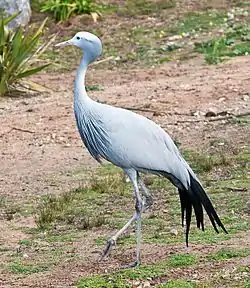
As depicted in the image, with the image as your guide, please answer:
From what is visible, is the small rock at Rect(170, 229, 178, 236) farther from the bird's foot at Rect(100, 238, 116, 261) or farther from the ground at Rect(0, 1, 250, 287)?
the bird's foot at Rect(100, 238, 116, 261)

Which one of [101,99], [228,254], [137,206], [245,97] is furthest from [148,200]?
[101,99]

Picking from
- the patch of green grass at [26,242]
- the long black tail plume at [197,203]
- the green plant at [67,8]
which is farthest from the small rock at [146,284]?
the green plant at [67,8]

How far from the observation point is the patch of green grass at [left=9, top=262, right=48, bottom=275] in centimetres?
653

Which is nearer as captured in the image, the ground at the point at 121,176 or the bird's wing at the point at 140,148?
the ground at the point at 121,176

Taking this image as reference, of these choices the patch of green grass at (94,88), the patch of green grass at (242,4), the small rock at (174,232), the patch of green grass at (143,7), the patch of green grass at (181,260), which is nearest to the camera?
the patch of green grass at (181,260)

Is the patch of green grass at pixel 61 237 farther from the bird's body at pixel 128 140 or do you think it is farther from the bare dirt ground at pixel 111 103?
the bare dirt ground at pixel 111 103

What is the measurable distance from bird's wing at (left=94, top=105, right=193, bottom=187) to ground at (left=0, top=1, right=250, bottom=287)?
23.8 inches

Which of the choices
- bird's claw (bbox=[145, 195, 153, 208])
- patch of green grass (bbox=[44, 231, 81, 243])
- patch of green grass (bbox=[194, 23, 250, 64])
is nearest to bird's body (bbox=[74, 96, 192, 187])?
bird's claw (bbox=[145, 195, 153, 208])

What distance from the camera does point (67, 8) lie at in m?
17.3

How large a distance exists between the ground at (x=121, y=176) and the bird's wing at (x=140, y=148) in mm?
604

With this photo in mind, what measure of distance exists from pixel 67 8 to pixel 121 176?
8.39 metres

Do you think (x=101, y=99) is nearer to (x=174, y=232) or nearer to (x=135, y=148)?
(x=174, y=232)

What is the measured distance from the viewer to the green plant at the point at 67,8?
17.2 metres

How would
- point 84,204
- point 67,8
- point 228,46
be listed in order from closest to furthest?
point 84,204 → point 228,46 → point 67,8
